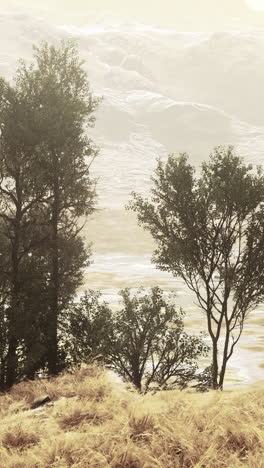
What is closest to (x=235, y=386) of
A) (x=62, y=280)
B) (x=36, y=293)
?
(x=62, y=280)

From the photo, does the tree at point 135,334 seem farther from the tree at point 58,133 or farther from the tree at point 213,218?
the tree at point 58,133

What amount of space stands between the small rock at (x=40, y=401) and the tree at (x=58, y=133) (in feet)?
41.9

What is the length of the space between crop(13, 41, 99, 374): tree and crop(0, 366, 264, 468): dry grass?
47.5 ft

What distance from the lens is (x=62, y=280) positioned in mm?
27750

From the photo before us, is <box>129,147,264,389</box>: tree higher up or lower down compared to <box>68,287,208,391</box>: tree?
higher up

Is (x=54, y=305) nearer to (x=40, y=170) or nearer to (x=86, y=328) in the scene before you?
(x=86, y=328)

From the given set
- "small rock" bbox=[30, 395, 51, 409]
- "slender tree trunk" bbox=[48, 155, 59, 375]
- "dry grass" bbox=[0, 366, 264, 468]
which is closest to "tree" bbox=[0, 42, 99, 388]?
"slender tree trunk" bbox=[48, 155, 59, 375]

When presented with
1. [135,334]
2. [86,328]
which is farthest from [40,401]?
[135,334]

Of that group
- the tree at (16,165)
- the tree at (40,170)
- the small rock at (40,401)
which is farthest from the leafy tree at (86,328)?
the small rock at (40,401)

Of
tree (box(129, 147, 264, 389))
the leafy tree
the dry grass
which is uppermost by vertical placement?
tree (box(129, 147, 264, 389))

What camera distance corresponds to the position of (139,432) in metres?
6.89

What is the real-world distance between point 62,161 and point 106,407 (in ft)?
54.6

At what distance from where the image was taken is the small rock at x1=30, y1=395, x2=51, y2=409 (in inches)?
376

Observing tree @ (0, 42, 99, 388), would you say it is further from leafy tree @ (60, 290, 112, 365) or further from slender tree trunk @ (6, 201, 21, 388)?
leafy tree @ (60, 290, 112, 365)
